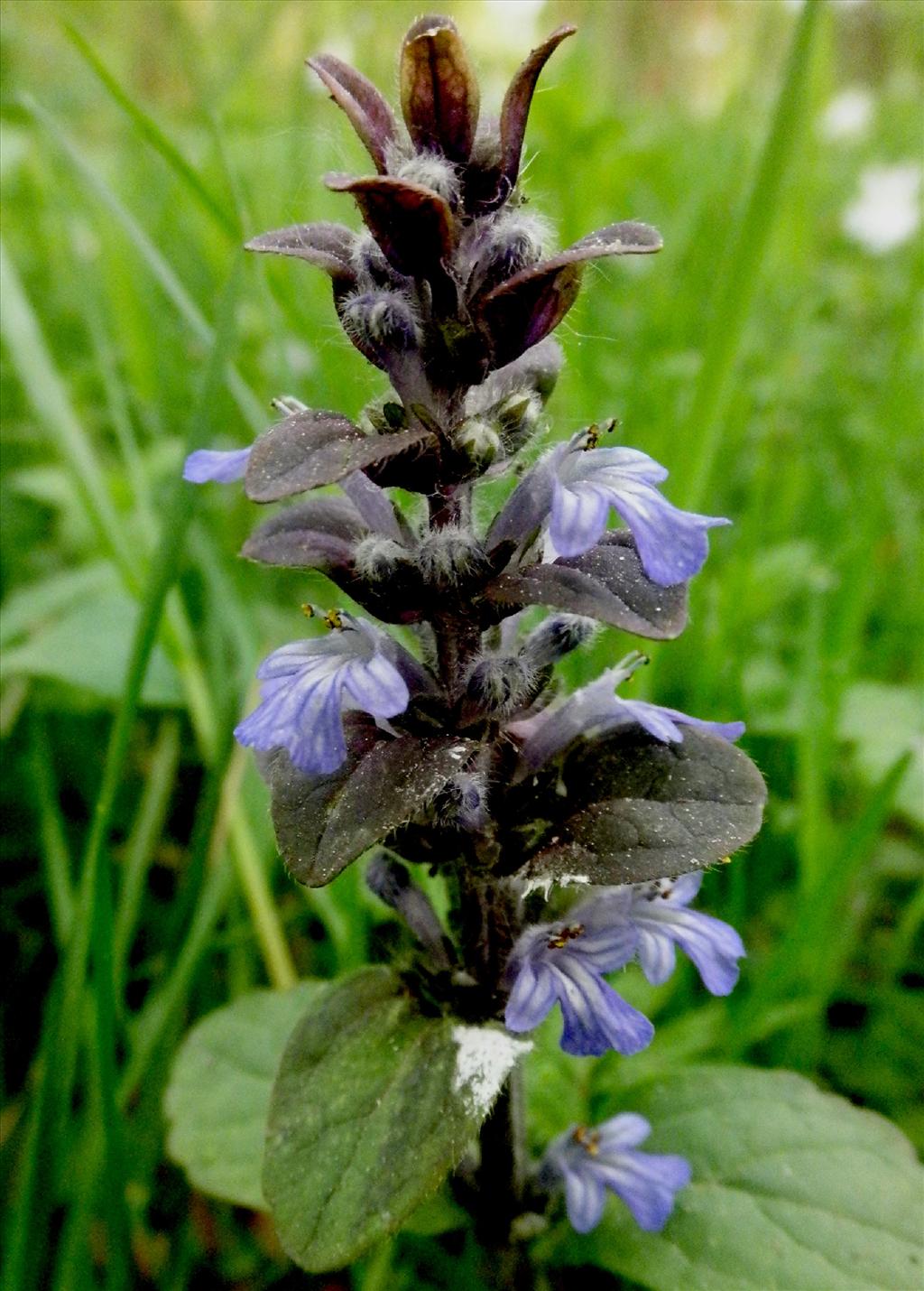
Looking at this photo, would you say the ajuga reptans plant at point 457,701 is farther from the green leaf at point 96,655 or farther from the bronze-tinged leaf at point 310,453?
the green leaf at point 96,655

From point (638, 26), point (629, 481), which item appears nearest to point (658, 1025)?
point (629, 481)

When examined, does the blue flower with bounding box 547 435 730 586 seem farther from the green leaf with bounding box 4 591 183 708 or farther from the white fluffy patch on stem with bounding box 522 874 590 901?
the green leaf with bounding box 4 591 183 708

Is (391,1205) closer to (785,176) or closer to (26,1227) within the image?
(26,1227)

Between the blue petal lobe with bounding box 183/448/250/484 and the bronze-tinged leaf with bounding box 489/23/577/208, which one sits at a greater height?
the bronze-tinged leaf with bounding box 489/23/577/208

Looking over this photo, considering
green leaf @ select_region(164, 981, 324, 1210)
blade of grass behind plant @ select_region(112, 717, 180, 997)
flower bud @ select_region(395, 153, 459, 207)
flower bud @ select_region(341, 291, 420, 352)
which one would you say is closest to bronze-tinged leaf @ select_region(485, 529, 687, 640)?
flower bud @ select_region(341, 291, 420, 352)

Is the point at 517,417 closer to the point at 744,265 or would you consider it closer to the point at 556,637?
the point at 556,637

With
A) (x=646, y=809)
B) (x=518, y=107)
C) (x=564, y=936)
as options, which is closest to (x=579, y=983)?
(x=564, y=936)
